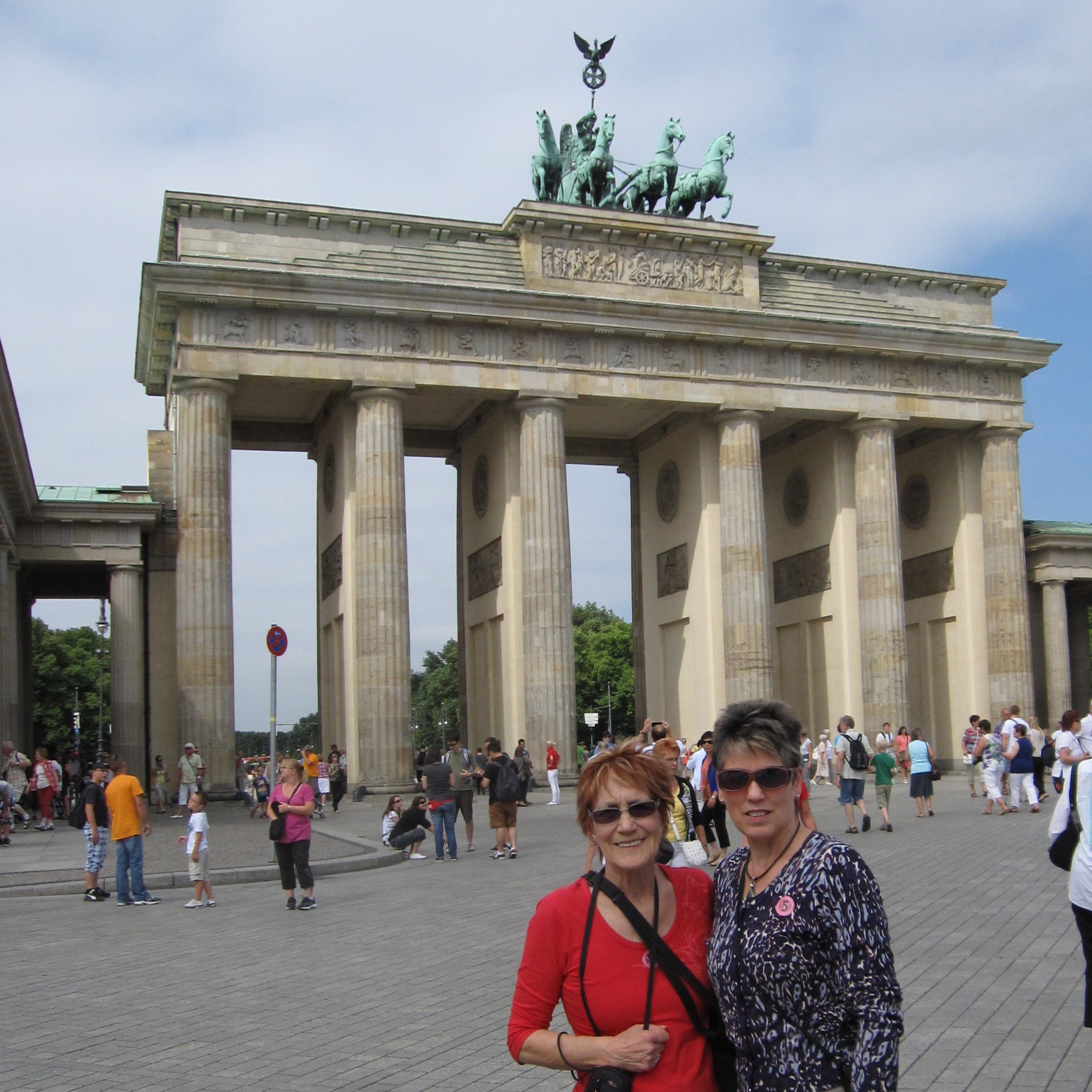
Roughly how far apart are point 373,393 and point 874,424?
54.0 ft

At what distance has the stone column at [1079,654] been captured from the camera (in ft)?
165

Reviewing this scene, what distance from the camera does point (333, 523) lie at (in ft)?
137

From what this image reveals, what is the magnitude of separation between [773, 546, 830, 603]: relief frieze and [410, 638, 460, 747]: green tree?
59.4 meters

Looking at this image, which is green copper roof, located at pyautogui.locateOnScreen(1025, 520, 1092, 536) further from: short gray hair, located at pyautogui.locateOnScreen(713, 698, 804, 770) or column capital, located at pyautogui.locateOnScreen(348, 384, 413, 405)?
short gray hair, located at pyautogui.locateOnScreen(713, 698, 804, 770)

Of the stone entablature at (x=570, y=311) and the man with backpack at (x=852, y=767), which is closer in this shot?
the man with backpack at (x=852, y=767)

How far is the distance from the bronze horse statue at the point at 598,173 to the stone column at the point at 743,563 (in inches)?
310

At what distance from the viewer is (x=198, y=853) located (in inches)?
596

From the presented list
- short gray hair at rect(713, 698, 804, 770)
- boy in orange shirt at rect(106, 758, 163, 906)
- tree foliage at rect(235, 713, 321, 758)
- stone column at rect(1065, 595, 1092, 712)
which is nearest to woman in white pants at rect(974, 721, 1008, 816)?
boy in orange shirt at rect(106, 758, 163, 906)

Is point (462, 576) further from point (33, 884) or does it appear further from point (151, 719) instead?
point (33, 884)

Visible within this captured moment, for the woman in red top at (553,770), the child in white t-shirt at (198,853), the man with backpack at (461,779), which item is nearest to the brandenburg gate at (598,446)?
the woman in red top at (553,770)

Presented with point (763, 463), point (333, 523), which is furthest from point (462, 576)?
point (763, 463)

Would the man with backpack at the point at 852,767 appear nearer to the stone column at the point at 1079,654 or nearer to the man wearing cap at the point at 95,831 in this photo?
the man wearing cap at the point at 95,831

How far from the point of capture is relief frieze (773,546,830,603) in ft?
148

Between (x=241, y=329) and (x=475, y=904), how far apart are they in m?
25.0
